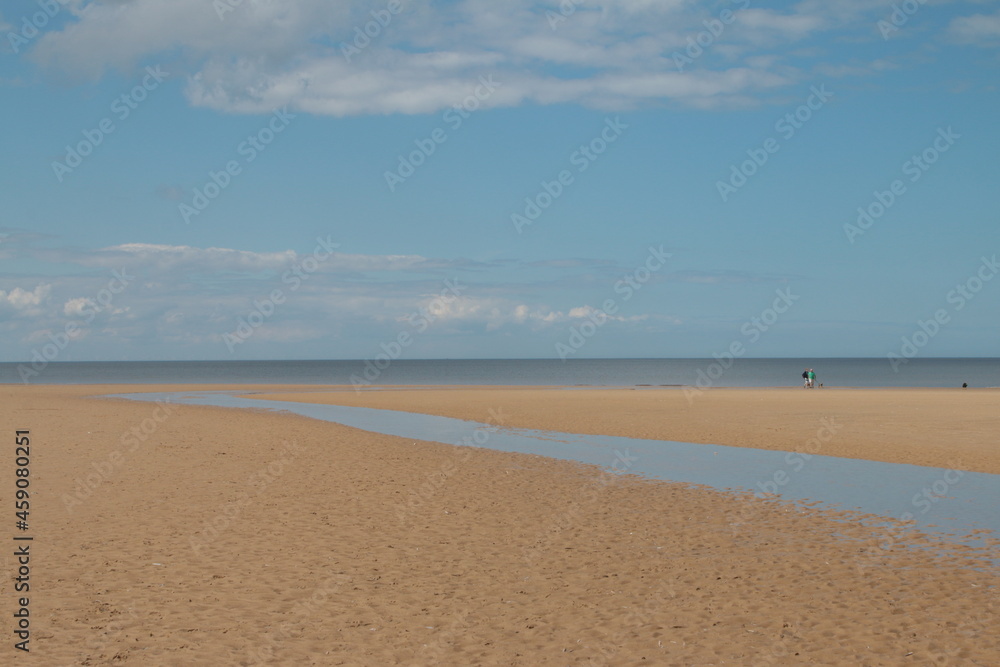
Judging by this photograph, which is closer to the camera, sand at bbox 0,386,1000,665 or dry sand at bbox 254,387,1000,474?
sand at bbox 0,386,1000,665

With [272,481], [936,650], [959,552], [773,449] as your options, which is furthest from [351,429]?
[936,650]

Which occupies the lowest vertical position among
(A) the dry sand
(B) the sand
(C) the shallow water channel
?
(A) the dry sand

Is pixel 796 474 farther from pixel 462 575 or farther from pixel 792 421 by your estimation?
pixel 792 421

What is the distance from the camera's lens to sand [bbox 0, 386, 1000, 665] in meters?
8.71

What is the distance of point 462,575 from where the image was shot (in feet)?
37.8

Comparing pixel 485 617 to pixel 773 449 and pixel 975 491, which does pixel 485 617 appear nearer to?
pixel 975 491

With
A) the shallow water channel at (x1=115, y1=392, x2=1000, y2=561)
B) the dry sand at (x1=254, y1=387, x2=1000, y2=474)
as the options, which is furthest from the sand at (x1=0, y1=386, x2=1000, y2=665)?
the dry sand at (x1=254, y1=387, x2=1000, y2=474)

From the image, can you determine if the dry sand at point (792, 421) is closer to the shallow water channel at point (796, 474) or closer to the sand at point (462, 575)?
the shallow water channel at point (796, 474)

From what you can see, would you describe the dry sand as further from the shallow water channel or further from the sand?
the sand

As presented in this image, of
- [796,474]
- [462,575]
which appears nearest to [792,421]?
[796,474]

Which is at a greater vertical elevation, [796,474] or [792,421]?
[796,474]

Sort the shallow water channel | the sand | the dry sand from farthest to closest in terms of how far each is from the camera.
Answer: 1. the dry sand
2. the shallow water channel
3. the sand

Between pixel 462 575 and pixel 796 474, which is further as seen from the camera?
pixel 796 474

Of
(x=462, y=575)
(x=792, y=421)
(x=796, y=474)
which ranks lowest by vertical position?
(x=792, y=421)
